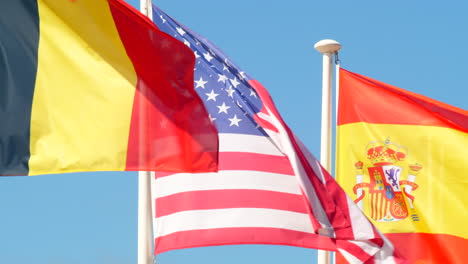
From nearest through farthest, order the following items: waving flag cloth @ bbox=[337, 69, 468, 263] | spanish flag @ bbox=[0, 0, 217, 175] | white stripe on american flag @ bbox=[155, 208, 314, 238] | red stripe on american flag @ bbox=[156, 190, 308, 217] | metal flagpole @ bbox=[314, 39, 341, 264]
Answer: spanish flag @ bbox=[0, 0, 217, 175], white stripe on american flag @ bbox=[155, 208, 314, 238], red stripe on american flag @ bbox=[156, 190, 308, 217], waving flag cloth @ bbox=[337, 69, 468, 263], metal flagpole @ bbox=[314, 39, 341, 264]

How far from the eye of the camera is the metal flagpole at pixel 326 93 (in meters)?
16.3

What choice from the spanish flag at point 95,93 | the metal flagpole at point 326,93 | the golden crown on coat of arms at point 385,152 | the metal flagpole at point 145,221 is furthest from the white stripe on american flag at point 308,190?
the golden crown on coat of arms at point 385,152

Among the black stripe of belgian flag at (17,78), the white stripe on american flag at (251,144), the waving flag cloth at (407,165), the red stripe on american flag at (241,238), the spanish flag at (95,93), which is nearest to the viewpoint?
the black stripe of belgian flag at (17,78)

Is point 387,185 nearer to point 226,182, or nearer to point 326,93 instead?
point 326,93

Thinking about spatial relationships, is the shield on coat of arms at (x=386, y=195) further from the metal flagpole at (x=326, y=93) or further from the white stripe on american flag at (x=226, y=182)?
the white stripe on american flag at (x=226, y=182)

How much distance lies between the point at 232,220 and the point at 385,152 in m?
3.53

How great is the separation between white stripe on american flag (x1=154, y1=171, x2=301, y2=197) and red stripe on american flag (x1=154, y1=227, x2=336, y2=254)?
1.74 feet

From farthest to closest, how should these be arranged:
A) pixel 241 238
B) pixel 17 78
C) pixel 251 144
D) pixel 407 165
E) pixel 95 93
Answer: pixel 407 165 < pixel 251 144 < pixel 241 238 < pixel 95 93 < pixel 17 78

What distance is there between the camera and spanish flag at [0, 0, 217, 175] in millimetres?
11047

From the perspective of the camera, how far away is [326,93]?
653 inches

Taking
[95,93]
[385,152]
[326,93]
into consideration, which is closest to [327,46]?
[326,93]

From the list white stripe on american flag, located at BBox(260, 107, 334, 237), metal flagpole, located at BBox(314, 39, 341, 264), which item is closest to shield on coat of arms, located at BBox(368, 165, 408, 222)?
metal flagpole, located at BBox(314, 39, 341, 264)

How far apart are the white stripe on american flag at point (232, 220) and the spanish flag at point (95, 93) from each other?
2.36 metres

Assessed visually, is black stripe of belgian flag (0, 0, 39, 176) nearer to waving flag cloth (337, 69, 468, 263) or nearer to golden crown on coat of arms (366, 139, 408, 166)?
waving flag cloth (337, 69, 468, 263)
